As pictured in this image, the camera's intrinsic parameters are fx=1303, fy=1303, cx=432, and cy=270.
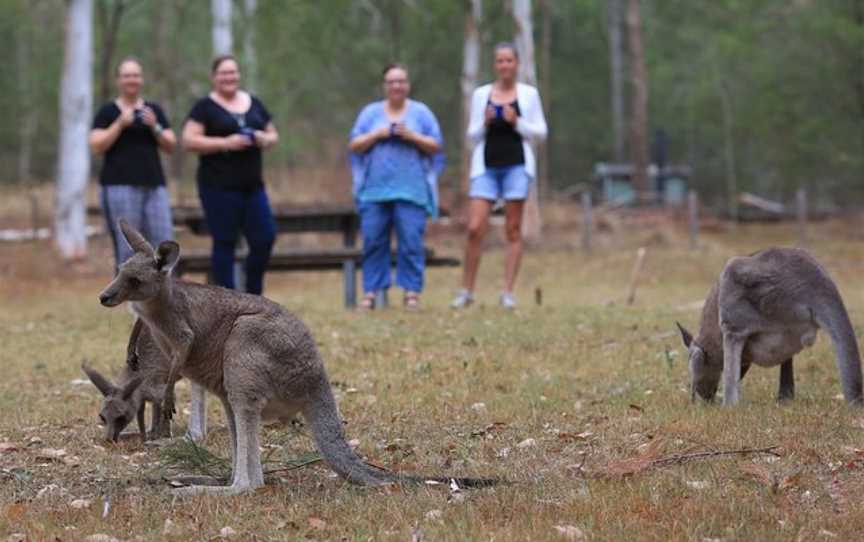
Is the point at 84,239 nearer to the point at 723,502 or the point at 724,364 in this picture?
the point at 724,364

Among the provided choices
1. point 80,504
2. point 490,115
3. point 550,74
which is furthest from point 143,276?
point 550,74

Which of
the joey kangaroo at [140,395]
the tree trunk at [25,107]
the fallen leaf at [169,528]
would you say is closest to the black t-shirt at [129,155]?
the joey kangaroo at [140,395]

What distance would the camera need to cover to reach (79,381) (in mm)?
8656

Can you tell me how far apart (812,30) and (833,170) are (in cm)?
505

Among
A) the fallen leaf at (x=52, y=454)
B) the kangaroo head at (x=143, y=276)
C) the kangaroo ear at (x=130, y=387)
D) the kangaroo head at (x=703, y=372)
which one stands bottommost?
the fallen leaf at (x=52, y=454)

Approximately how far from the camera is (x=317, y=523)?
4.61 metres

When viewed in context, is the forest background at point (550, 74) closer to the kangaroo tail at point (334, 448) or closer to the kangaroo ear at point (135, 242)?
the kangaroo ear at point (135, 242)

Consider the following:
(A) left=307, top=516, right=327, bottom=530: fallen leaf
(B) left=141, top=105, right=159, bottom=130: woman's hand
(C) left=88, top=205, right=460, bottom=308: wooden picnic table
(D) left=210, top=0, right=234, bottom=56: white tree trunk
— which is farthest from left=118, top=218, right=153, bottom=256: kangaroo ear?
(D) left=210, top=0, right=234, bottom=56: white tree trunk

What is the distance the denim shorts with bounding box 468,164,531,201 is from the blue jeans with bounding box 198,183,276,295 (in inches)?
84.2

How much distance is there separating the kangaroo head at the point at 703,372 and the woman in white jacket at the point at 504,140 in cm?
479

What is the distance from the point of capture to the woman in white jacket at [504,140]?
1160 centimetres

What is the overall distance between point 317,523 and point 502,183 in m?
7.49

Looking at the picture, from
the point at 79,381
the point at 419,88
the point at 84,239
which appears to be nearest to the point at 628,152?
the point at 419,88

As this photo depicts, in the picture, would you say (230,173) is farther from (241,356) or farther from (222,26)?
(222,26)
